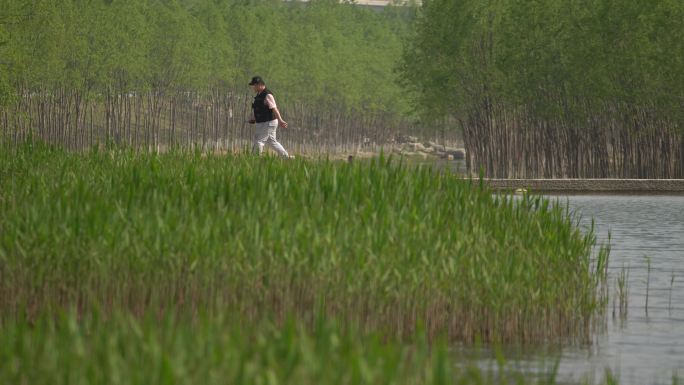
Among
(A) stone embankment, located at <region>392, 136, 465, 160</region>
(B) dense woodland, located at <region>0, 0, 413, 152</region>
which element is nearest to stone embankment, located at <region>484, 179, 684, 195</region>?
(B) dense woodland, located at <region>0, 0, 413, 152</region>

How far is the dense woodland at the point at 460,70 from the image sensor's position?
37.2 m

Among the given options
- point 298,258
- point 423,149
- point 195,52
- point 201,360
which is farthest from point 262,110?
point 423,149

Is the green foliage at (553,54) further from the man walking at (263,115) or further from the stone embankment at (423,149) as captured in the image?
the stone embankment at (423,149)

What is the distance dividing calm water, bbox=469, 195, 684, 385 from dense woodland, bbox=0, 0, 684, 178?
6401 millimetres

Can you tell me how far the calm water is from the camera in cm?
1104

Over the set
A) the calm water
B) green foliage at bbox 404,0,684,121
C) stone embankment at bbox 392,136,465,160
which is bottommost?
the calm water

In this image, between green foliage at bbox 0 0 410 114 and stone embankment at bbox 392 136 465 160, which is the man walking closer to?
green foliage at bbox 0 0 410 114

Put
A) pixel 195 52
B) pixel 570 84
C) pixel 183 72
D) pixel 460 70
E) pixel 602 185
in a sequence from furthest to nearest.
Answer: pixel 183 72, pixel 195 52, pixel 460 70, pixel 570 84, pixel 602 185

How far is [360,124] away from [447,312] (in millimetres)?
81548

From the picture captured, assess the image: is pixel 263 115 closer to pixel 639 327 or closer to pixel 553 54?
pixel 639 327

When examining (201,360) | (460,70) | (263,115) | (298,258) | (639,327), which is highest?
(460,70)

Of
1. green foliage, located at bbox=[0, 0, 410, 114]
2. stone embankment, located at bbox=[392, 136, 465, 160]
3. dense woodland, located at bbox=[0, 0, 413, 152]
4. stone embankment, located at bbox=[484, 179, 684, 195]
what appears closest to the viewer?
stone embankment, located at bbox=[484, 179, 684, 195]

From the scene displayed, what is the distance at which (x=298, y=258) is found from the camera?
1133 cm

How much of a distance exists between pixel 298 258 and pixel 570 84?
30.2 m
